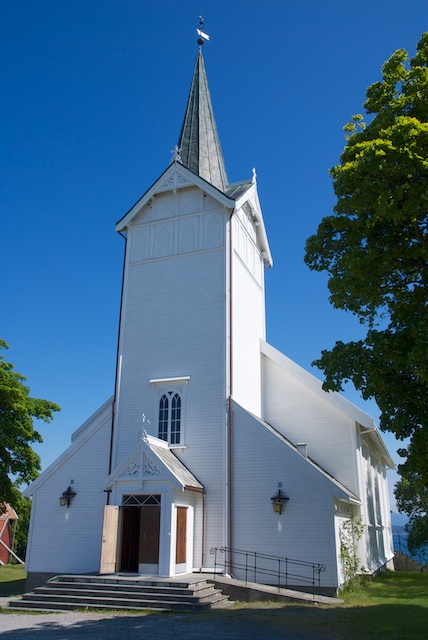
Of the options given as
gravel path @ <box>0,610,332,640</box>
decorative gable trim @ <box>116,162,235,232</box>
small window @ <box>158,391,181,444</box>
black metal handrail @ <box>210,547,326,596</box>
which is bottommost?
gravel path @ <box>0,610,332,640</box>

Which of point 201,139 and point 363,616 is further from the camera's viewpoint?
point 201,139

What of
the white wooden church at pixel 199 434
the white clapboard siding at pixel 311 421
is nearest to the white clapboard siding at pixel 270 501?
the white wooden church at pixel 199 434

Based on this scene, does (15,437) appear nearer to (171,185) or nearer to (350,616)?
(171,185)

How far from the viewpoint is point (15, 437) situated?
90.0ft

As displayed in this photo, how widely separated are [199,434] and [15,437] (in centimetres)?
A: 1211

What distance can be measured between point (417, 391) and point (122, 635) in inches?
313

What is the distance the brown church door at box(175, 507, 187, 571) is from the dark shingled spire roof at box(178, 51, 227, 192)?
1402 cm

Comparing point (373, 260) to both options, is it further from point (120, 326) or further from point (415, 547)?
point (415, 547)

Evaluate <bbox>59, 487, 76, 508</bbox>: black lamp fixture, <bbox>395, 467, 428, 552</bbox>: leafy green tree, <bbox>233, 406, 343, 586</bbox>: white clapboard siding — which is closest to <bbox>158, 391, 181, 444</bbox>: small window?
<bbox>233, 406, 343, 586</bbox>: white clapboard siding

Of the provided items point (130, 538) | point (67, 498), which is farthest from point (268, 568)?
point (67, 498)

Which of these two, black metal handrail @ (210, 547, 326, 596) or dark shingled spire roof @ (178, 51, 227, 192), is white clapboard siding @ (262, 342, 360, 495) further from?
dark shingled spire roof @ (178, 51, 227, 192)

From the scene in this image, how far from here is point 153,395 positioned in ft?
69.4

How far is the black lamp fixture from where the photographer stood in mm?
20344

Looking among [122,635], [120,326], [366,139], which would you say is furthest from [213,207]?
[122,635]
